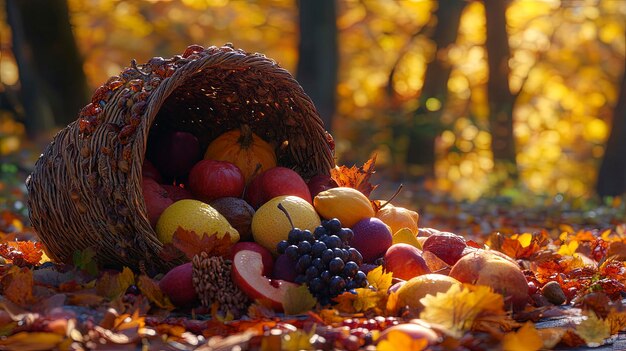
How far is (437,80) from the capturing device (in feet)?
37.5

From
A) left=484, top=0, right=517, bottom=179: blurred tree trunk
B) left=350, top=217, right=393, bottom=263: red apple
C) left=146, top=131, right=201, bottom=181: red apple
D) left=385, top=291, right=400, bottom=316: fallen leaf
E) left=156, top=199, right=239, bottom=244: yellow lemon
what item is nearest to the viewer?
left=385, top=291, right=400, bottom=316: fallen leaf

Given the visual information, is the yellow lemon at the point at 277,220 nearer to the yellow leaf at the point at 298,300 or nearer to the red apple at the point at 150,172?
the yellow leaf at the point at 298,300

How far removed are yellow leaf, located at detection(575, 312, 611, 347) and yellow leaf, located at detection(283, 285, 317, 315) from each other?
0.82 m

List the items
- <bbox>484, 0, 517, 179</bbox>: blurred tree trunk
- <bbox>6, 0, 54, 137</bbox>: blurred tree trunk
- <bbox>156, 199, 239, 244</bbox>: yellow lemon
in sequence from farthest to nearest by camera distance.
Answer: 1. <bbox>484, 0, 517, 179</bbox>: blurred tree trunk
2. <bbox>6, 0, 54, 137</bbox>: blurred tree trunk
3. <bbox>156, 199, 239, 244</bbox>: yellow lemon

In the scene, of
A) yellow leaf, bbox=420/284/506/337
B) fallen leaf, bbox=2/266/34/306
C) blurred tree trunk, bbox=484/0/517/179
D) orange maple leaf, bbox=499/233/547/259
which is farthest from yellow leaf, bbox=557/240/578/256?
blurred tree trunk, bbox=484/0/517/179

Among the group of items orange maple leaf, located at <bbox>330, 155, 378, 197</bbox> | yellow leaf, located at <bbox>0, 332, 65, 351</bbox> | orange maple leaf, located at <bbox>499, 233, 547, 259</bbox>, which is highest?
orange maple leaf, located at <bbox>330, 155, 378, 197</bbox>

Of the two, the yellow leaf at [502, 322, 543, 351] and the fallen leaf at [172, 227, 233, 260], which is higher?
the fallen leaf at [172, 227, 233, 260]

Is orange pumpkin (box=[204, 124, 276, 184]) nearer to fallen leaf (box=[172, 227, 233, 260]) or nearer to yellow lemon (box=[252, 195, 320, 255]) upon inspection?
yellow lemon (box=[252, 195, 320, 255])

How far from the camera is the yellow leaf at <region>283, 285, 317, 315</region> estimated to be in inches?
98.0

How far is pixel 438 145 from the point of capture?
50.2 feet

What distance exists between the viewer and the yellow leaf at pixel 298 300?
2.49 m

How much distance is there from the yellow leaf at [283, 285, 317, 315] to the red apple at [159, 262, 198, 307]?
334 mm

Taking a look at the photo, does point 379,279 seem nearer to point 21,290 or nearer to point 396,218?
point 396,218

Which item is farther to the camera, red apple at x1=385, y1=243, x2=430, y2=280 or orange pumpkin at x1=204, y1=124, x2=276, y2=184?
orange pumpkin at x1=204, y1=124, x2=276, y2=184
